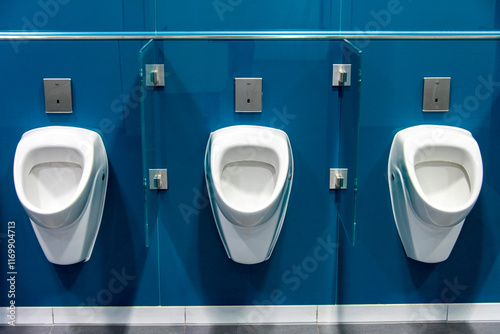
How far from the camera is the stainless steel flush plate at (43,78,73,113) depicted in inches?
105

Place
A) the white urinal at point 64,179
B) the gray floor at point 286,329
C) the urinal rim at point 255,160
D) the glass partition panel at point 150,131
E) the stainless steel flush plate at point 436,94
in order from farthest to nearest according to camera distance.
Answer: the gray floor at point 286,329 → the stainless steel flush plate at point 436,94 → the white urinal at point 64,179 → the urinal rim at point 255,160 → the glass partition panel at point 150,131

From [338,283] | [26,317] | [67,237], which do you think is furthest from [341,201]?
[26,317]

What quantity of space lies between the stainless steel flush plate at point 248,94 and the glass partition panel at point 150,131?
0.32 meters

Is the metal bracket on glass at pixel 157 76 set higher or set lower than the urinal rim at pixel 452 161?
higher

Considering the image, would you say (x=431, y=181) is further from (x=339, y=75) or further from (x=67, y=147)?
(x=67, y=147)

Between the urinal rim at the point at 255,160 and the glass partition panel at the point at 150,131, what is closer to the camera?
the glass partition panel at the point at 150,131

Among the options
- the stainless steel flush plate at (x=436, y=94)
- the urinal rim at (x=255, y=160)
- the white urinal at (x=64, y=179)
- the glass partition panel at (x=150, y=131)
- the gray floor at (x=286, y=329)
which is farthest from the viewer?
the gray floor at (x=286, y=329)

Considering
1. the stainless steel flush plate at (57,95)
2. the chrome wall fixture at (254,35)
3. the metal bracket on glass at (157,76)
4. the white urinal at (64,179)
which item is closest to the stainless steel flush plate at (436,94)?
the chrome wall fixture at (254,35)

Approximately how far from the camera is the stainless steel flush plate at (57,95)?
8.79 feet

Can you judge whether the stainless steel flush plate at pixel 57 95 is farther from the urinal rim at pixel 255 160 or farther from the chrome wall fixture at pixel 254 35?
the urinal rim at pixel 255 160

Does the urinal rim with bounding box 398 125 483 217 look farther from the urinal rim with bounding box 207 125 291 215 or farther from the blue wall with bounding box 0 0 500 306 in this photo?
the urinal rim with bounding box 207 125 291 215

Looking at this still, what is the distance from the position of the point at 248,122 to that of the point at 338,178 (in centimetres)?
44

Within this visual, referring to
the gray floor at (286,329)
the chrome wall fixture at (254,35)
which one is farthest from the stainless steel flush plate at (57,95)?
the gray floor at (286,329)

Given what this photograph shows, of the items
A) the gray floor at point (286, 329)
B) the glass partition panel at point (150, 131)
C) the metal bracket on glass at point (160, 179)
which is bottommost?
the gray floor at point (286, 329)
